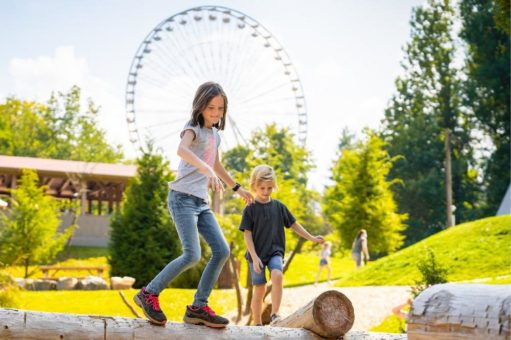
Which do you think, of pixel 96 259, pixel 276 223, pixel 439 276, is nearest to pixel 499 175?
pixel 96 259

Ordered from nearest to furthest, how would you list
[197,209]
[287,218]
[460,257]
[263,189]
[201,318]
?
[201,318] < [197,209] < [263,189] < [287,218] < [460,257]

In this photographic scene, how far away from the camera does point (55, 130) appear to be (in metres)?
59.8

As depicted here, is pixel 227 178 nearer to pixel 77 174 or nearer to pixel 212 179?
pixel 212 179

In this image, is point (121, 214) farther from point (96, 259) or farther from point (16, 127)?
point (16, 127)

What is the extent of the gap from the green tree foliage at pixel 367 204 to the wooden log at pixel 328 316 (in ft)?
80.7

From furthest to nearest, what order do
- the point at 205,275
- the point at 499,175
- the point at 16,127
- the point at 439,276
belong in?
the point at 16,127 < the point at 499,175 < the point at 439,276 < the point at 205,275

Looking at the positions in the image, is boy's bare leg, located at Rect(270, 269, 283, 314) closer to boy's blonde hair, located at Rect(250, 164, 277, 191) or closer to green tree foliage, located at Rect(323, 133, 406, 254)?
boy's blonde hair, located at Rect(250, 164, 277, 191)

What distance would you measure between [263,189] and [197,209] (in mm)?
1396

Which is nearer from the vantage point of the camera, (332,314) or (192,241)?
(192,241)

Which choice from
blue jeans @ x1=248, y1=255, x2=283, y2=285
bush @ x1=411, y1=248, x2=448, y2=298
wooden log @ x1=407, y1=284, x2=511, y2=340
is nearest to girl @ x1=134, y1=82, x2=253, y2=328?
blue jeans @ x1=248, y1=255, x2=283, y2=285

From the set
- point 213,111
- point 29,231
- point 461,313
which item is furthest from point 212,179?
point 29,231

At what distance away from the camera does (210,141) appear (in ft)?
18.5

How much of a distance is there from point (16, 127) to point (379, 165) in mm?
36761

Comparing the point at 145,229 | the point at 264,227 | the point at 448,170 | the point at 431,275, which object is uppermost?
the point at 448,170
